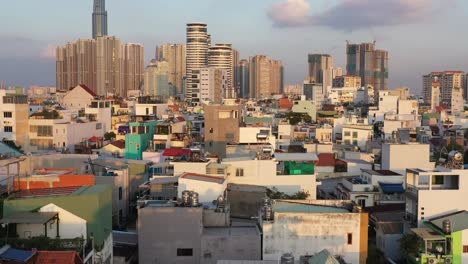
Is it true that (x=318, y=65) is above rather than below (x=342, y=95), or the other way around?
above

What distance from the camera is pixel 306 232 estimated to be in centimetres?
1130

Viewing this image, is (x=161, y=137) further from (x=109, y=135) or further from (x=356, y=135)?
(x=356, y=135)

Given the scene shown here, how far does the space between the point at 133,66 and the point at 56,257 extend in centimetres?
8531

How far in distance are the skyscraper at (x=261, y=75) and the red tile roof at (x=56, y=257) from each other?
313ft

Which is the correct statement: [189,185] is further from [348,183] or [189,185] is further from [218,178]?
[348,183]

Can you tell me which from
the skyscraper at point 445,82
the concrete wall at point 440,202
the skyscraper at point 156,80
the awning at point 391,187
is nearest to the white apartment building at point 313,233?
the concrete wall at point 440,202

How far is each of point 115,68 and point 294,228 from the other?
3157 inches

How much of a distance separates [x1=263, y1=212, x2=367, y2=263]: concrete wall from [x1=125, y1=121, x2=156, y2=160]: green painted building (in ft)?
54.2

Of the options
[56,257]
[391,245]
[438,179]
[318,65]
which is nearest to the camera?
[56,257]

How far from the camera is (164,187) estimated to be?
1576cm

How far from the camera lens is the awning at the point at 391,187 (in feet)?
63.2

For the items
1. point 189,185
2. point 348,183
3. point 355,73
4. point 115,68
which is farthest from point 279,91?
point 189,185

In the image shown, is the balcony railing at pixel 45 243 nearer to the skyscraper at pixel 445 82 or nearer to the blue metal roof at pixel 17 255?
the blue metal roof at pixel 17 255

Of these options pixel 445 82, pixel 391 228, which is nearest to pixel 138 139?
pixel 391 228
